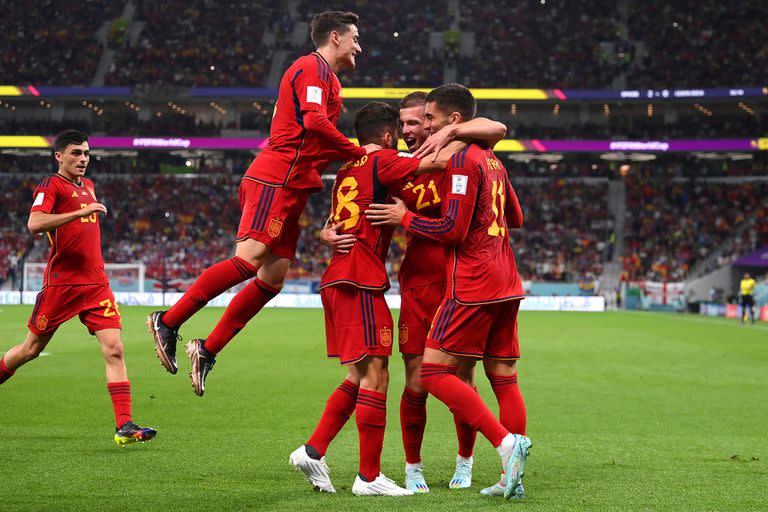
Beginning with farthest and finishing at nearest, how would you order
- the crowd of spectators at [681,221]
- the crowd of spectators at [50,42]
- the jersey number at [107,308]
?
the crowd of spectators at [50,42], the crowd of spectators at [681,221], the jersey number at [107,308]

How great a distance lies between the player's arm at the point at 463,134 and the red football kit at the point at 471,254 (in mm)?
88

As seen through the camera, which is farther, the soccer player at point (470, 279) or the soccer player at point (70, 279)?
the soccer player at point (70, 279)

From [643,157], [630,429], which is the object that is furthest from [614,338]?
[643,157]

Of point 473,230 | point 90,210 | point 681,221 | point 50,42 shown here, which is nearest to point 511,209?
point 473,230

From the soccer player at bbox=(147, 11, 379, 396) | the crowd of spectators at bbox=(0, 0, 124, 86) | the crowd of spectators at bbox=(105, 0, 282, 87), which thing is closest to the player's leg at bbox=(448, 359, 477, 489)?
the soccer player at bbox=(147, 11, 379, 396)

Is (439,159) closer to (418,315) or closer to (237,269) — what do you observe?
(418,315)

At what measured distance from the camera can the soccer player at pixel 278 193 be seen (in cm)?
637

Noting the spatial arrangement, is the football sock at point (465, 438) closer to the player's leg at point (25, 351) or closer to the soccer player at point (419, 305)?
the soccer player at point (419, 305)

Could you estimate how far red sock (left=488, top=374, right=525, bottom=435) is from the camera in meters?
6.21

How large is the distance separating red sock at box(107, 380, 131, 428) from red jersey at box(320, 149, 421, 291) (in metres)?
2.72

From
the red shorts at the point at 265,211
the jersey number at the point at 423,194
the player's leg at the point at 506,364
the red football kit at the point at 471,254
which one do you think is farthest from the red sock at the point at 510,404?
the red shorts at the point at 265,211

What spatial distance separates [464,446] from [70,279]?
158 inches

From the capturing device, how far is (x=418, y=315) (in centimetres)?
634

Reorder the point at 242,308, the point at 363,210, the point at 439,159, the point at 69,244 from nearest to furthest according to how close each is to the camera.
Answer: the point at 439,159 → the point at 363,210 → the point at 242,308 → the point at 69,244
